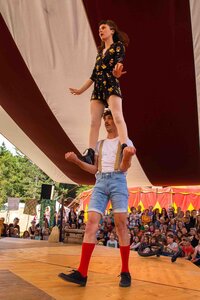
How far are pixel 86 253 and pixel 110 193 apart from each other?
427mm

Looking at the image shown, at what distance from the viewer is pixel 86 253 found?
1.95 m

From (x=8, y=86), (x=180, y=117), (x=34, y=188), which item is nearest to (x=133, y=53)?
(x=180, y=117)

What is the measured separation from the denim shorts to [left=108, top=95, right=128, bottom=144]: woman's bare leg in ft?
0.86

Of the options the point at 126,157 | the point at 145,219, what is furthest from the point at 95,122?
the point at 145,219

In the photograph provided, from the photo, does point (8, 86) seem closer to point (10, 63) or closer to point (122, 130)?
point (10, 63)

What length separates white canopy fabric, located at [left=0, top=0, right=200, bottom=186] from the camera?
370 cm

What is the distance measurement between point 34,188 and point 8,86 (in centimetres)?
2705

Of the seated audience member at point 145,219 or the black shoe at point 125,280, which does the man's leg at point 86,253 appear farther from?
Result: the seated audience member at point 145,219

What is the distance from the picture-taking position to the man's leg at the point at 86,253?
1.80 meters

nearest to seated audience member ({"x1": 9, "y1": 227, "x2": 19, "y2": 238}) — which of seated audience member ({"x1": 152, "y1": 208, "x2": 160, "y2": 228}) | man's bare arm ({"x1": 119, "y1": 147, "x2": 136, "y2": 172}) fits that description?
seated audience member ({"x1": 152, "y1": 208, "x2": 160, "y2": 228})

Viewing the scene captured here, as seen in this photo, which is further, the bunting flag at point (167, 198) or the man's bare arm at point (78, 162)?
the bunting flag at point (167, 198)

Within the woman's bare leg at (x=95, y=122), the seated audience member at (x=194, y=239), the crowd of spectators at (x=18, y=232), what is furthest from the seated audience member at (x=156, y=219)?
the woman's bare leg at (x=95, y=122)

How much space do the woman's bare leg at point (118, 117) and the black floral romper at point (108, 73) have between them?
0.05m

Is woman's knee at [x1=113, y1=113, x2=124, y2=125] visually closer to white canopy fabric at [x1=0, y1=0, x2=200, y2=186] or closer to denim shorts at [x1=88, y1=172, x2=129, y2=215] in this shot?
denim shorts at [x1=88, y1=172, x2=129, y2=215]
